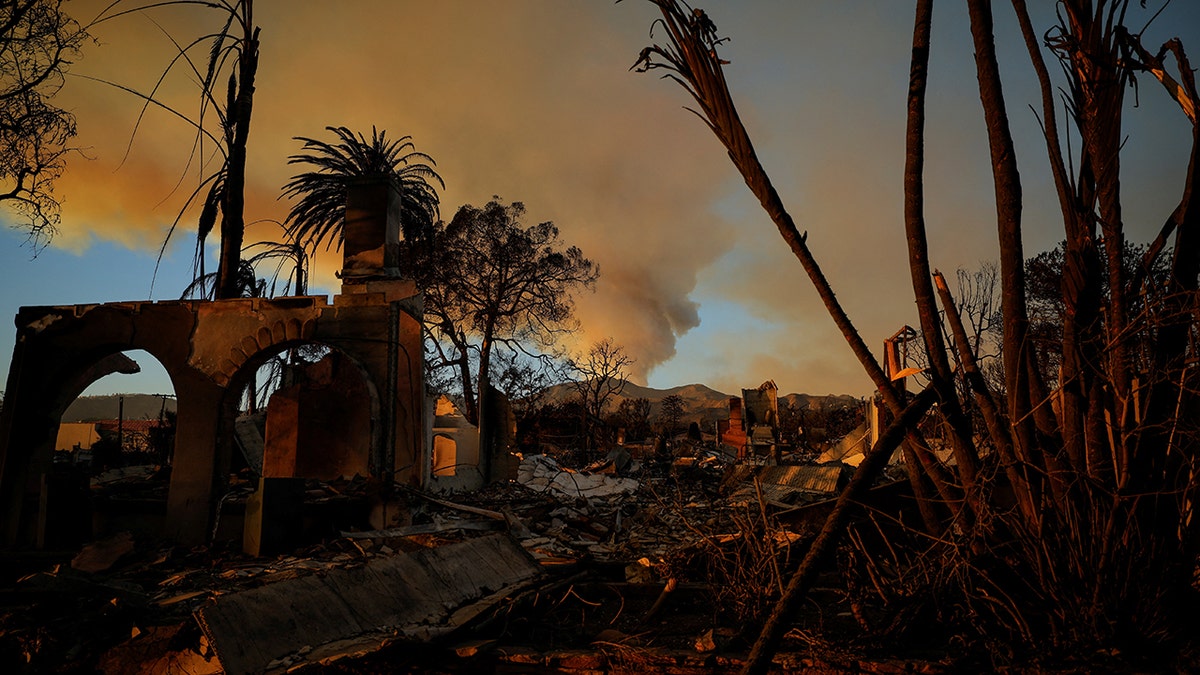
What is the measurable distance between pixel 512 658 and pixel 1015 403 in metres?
3.20

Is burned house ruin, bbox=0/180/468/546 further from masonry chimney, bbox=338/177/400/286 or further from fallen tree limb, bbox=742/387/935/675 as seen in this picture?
fallen tree limb, bbox=742/387/935/675

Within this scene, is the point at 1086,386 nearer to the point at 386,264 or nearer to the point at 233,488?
the point at 386,264

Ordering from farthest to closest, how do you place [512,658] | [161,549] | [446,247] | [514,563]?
[446,247] → [161,549] → [514,563] → [512,658]

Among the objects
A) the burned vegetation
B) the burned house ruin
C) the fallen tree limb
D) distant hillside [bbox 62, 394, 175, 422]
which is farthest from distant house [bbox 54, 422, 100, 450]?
distant hillside [bbox 62, 394, 175, 422]

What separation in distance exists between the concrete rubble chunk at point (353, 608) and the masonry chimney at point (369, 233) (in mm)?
6709

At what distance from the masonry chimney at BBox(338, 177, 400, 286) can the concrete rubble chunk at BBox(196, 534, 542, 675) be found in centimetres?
671

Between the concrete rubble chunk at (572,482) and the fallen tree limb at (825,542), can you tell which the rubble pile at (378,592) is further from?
the concrete rubble chunk at (572,482)

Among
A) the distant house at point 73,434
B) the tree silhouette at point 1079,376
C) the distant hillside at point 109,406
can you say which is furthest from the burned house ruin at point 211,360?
the distant hillside at point 109,406

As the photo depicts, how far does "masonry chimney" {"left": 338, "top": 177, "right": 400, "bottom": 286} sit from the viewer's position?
12094mm

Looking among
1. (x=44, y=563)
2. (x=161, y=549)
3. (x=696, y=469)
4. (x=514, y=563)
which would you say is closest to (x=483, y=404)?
(x=696, y=469)

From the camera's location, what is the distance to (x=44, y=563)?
364 inches

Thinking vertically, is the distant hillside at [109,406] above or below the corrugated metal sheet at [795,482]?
above

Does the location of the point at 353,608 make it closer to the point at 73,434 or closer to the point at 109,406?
the point at 73,434

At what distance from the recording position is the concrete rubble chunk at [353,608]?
Answer: 431 centimetres
